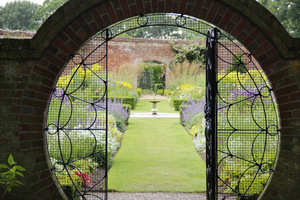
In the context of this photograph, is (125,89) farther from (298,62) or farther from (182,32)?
(182,32)

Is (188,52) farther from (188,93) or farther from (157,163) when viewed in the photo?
(157,163)

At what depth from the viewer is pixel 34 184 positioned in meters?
3.52

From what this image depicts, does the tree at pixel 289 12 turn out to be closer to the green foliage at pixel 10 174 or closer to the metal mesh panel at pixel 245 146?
the metal mesh panel at pixel 245 146

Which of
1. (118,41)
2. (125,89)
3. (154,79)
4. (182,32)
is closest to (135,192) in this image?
(125,89)

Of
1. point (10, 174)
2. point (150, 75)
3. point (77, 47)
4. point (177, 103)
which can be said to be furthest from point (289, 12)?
point (10, 174)

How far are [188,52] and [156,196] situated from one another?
761 inches

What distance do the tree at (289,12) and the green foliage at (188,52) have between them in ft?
17.6

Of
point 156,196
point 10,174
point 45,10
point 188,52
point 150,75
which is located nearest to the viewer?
point 10,174

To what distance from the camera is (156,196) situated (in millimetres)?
Result: 4926

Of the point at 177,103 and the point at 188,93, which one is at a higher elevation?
the point at 188,93

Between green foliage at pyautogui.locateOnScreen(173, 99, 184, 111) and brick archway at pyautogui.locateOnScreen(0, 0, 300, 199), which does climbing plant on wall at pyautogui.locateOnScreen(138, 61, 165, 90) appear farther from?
brick archway at pyautogui.locateOnScreen(0, 0, 300, 199)

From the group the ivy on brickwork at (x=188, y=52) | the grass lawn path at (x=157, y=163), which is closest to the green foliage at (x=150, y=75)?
the ivy on brickwork at (x=188, y=52)

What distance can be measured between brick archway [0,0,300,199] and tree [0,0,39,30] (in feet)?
108

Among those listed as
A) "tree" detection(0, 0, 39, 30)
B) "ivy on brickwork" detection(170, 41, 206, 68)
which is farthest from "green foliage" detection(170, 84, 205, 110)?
"tree" detection(0, 0, 39, 30)
